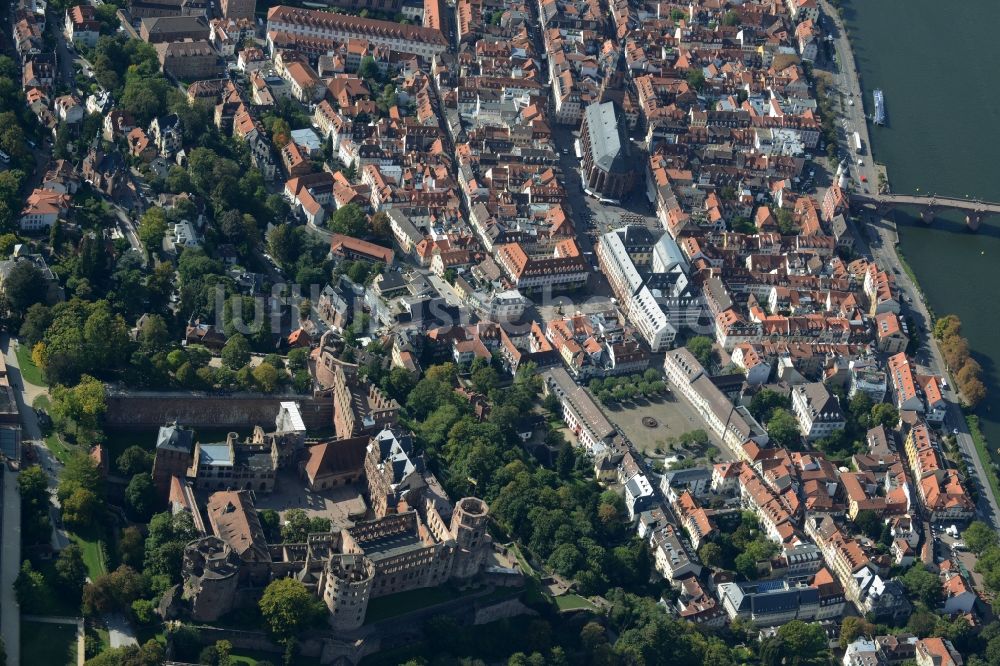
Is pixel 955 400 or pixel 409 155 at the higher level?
pixel 409 155

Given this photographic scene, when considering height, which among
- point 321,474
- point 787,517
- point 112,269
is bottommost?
point 787,517

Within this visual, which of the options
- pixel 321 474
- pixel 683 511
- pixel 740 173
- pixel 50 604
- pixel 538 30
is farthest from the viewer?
pixel 538 30

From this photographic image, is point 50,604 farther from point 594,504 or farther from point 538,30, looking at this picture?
point 538,30

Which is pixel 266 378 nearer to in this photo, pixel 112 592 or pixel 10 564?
pixel 112 592

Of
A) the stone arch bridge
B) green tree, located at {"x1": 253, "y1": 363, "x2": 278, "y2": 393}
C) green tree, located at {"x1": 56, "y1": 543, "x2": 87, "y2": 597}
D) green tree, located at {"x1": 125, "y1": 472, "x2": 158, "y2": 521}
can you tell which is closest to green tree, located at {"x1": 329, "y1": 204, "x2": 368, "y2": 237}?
green tree, located at {"x1": 253, "y1": 363, "x2": 278, "y2": 393}

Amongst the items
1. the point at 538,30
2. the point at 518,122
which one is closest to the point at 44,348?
the point at 518,122

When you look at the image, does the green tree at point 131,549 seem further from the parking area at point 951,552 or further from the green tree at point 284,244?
the parking area at point 951,552

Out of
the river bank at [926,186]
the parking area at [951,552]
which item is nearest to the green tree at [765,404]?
the river bank at [926,186]
